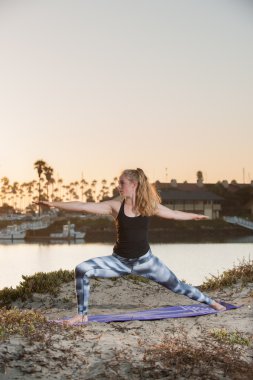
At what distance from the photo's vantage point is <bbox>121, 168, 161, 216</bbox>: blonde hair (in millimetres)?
7137

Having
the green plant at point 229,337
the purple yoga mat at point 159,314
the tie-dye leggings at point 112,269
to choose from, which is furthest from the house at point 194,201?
the tie-dye leggings at point 112,269

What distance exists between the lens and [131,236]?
711cm

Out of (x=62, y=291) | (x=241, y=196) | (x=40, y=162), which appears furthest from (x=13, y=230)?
(x=62, y=291)

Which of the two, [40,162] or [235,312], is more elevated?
[40,162]

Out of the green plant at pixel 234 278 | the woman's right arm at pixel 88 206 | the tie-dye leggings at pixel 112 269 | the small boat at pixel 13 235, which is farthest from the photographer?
the small boat at pixel 13 235

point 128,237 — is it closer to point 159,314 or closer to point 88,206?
point 88,206

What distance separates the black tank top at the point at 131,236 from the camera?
7102 mm

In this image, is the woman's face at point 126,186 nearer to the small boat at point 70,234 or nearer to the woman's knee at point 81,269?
the woman's knee at point 81,269

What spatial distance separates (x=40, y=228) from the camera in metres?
111

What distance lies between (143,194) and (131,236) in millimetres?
470

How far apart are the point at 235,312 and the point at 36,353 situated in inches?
130

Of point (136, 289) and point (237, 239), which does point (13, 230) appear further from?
point (136, 289)

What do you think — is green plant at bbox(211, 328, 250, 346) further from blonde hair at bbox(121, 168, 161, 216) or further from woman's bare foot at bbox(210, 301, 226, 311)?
blonde hair at bbox(121, 168, 161, 216)

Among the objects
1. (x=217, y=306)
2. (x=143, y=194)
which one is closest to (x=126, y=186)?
(x=143, y=194)
